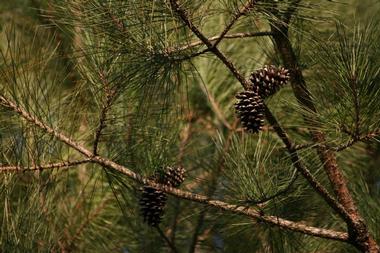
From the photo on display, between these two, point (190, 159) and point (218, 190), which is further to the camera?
point (190, 159)

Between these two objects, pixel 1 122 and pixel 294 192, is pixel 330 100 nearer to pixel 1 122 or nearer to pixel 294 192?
pixel 294 192

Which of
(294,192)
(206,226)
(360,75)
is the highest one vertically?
(360,75)

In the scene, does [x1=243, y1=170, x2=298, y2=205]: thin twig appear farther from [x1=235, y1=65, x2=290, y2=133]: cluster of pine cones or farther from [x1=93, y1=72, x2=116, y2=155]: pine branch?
[x1=93, y1=72, x2=116, y2=155]: pine branch

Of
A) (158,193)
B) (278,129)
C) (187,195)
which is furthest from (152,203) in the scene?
(278,129)

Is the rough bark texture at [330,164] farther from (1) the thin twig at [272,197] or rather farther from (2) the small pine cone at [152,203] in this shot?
(2) the small pine cone at [152,203]

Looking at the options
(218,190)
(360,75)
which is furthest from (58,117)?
(360,75)

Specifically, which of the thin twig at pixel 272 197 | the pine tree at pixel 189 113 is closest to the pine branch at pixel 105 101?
the pine tree at pixel 189 113
